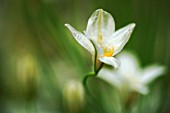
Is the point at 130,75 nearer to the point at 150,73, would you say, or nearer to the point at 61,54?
the point at 150,73

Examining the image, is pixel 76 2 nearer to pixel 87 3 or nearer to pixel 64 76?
pixel 87 3

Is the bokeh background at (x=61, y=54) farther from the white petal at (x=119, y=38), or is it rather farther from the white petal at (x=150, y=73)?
the white petal at (x=119, y=38)

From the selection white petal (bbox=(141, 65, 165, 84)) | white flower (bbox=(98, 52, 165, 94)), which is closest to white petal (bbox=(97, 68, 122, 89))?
white flower (bbox=(98, 52, 165, 94))

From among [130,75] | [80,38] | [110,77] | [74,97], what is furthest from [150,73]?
[80,38]

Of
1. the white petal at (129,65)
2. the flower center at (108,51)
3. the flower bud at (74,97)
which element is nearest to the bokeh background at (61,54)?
the flower bud at (74,97)

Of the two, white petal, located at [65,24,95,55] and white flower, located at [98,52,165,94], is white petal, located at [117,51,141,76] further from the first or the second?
white petal, located at [65,24,95,55]
